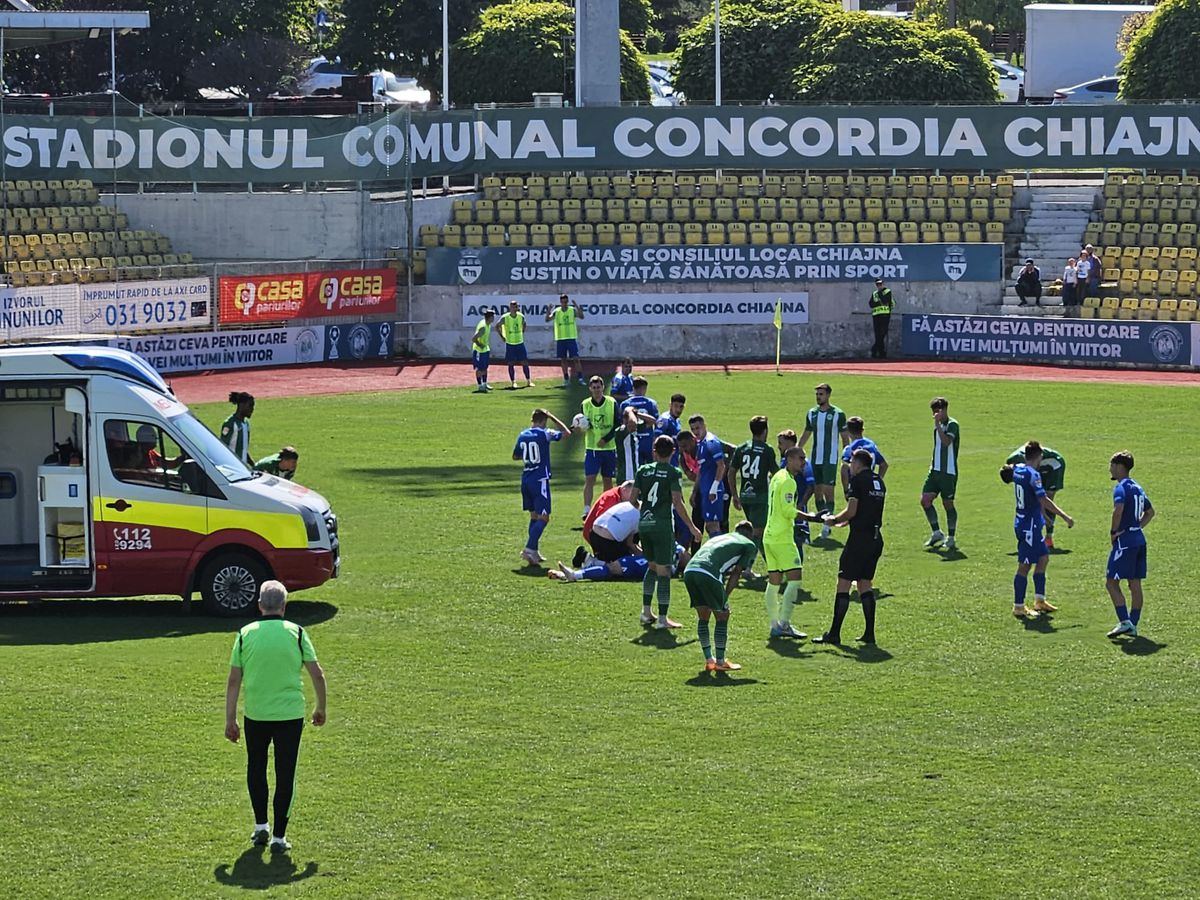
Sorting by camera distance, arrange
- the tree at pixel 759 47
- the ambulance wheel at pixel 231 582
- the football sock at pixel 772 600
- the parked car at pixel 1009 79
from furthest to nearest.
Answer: the parked car at pixel 1009 79 → the tree at pixel 759 47 → the ambulance wheel at pixel 231 582 → the football sock at pixel 772 600

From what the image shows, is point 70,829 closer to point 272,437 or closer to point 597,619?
point 597,619

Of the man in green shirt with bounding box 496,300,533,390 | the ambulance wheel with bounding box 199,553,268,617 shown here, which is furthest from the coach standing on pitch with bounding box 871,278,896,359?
the ambulance wheel with bounding box 199,553,268,617

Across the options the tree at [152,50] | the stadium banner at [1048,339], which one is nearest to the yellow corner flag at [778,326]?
the stadium banner at [1048,339]

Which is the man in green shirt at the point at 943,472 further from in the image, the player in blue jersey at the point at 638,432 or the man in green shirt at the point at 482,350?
the man in green shirt at the point at 482,350

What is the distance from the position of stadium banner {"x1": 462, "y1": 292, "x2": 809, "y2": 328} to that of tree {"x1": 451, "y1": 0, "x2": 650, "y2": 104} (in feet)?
57.3

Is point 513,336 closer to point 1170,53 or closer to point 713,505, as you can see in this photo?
point 713,505

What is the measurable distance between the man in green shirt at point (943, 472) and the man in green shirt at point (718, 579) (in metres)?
5.89

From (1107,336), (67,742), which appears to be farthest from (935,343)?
(67,742)

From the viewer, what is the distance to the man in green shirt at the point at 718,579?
14.5m

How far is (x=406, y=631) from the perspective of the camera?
16.6 metres

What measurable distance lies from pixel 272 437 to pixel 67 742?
16.7 meters

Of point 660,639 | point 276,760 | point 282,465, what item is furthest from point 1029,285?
point 276,760

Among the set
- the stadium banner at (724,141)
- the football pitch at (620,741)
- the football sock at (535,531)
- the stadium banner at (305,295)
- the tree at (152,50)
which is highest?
the tree at (152,50)

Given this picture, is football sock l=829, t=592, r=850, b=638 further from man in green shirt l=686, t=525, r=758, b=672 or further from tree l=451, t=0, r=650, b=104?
tree l=451, t=0, r=650, b=104
